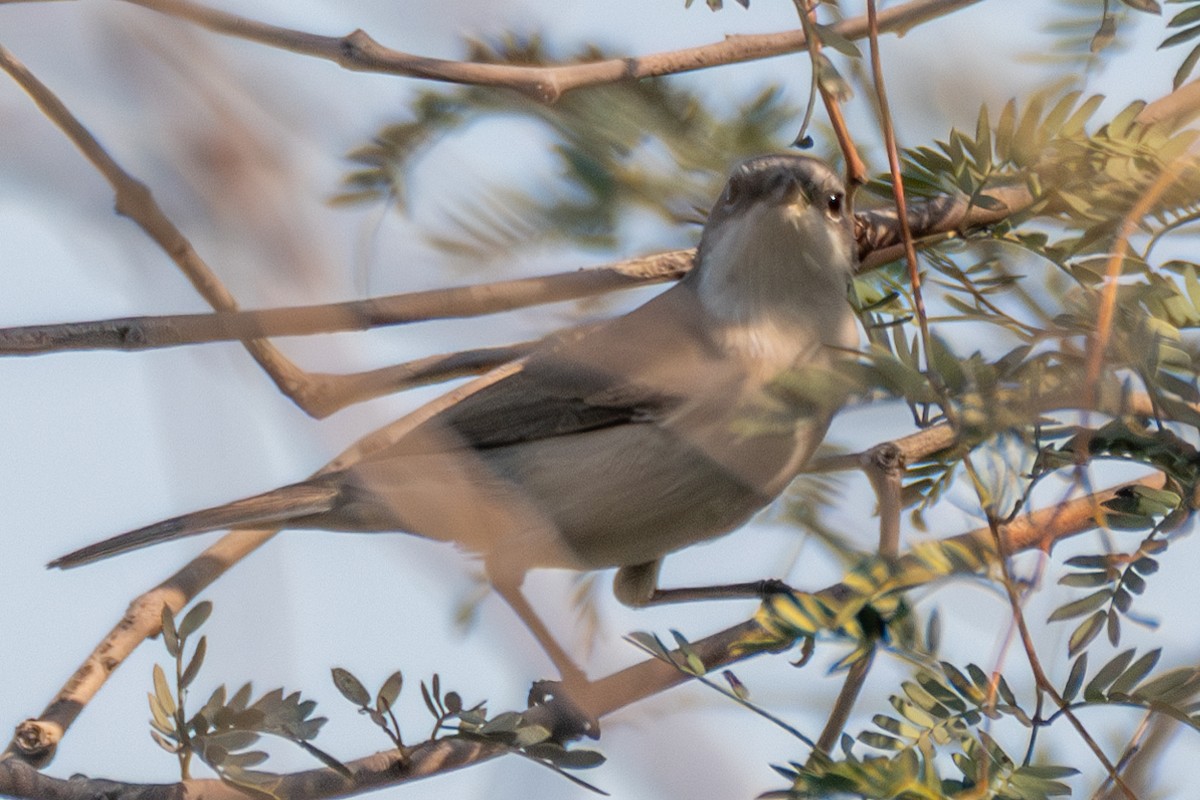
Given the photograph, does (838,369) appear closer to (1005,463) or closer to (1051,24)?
(1005,463)

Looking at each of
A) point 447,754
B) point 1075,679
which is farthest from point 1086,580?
point 447,754

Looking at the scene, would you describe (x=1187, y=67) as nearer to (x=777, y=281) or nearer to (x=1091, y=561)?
(x=1091, y=561)

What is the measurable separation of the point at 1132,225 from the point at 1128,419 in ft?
1.91

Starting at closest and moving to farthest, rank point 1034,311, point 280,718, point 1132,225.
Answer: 1. point 1034,311
2. point 1132,225
3. point 280,718

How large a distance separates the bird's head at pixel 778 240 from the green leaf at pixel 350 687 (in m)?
1.71

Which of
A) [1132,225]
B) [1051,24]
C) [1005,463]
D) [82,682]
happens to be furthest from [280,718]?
[1051,24]

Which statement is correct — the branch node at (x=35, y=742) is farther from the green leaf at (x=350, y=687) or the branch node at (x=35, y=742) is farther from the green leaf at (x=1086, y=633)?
the green leaf at (x=1086, y=633)

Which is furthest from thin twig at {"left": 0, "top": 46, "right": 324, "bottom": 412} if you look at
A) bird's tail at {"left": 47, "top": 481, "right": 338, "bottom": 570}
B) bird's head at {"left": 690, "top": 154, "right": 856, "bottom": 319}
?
bird's head at {"left": 690, "top": 154, "right": 856, "bottom": 319}

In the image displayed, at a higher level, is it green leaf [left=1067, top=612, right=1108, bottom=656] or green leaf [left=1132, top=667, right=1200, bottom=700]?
green leaf [left=1067, top=612, right=1108, bottom=656]

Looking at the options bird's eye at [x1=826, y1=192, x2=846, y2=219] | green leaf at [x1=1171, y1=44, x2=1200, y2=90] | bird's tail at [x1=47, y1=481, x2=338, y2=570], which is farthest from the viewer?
bird's eye at [x1=826, y1=192, x2=846, y2=219]

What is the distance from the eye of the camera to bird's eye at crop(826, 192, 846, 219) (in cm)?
364

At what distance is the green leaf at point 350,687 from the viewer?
2277mm

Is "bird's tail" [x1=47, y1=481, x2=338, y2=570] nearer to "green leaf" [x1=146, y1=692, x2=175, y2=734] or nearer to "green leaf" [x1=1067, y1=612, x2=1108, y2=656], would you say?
"green leaf" [x1=146, y1=692, x2=175, y2=734]

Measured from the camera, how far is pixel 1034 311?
1.91 m
